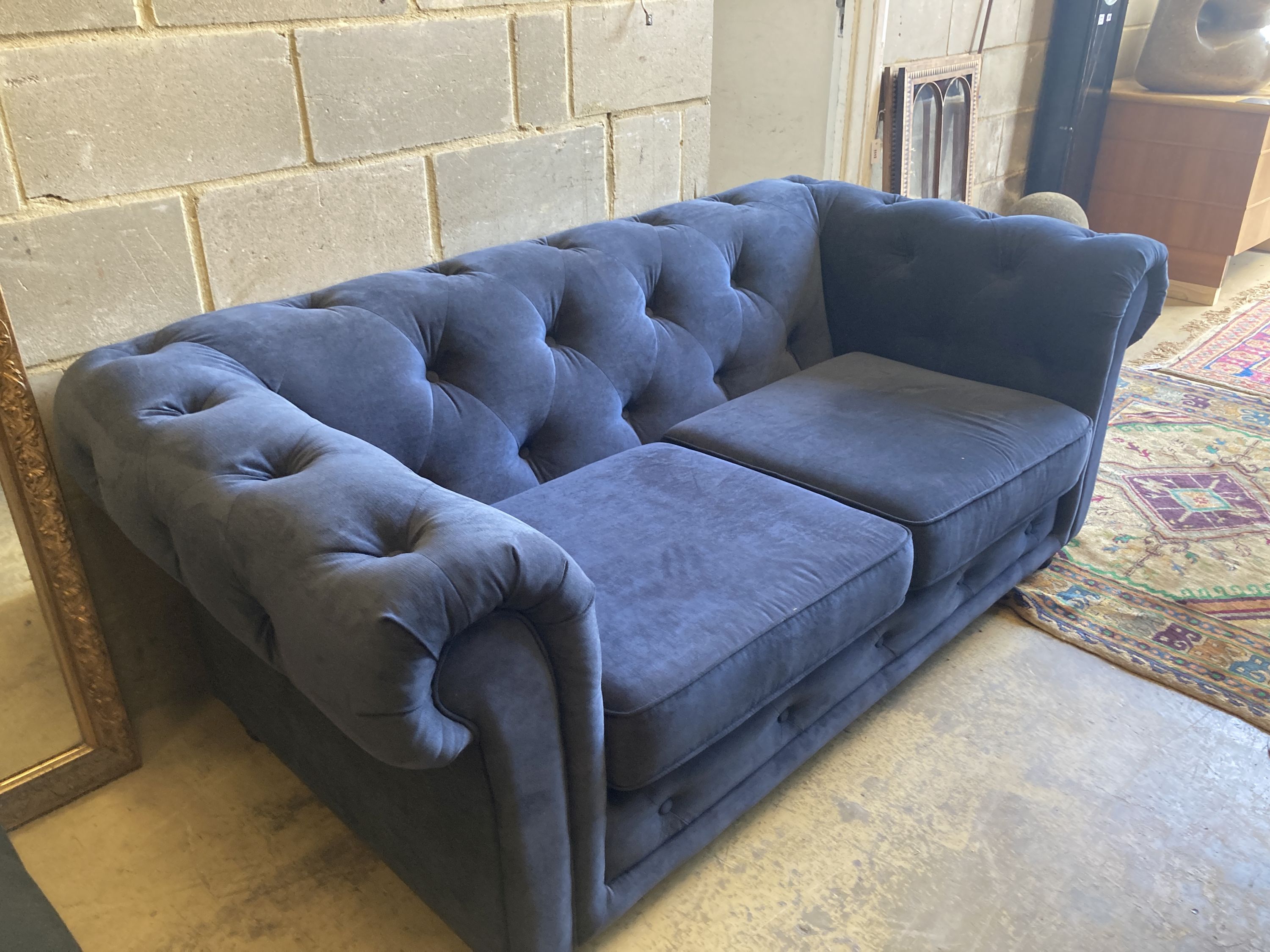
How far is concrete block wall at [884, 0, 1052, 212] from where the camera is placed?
3174 millimetres

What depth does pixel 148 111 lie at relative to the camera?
4.68 feet

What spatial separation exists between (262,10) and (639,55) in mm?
858

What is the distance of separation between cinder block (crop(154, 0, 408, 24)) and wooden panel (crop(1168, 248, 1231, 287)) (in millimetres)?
3358

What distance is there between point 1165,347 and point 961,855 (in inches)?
103

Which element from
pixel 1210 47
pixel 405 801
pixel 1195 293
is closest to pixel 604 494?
pixel 405 801

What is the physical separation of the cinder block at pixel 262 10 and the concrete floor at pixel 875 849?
1.13 m

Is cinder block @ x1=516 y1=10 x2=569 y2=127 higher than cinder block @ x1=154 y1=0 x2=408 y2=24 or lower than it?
lower

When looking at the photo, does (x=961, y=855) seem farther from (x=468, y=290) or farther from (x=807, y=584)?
(x=468, y=290)

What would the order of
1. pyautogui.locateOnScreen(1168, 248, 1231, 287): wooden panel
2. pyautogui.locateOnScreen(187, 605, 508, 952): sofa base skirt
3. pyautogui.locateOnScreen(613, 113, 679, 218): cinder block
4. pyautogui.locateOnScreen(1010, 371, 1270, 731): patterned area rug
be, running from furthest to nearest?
pyautogui.locateOnScreen(1168, 248, 1231, 287): wooden panel, pyautogui.locateOnScreen(613, 113, 679, 218): cinder block, pyautogui.locateOnScreen(1010, 371, 1270, 731): patterned area rug, pyautogui.locateOnScreen(187, 605, 508, 952): sofa base skirt

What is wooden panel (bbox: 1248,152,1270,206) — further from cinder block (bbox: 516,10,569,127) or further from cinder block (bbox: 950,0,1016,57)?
cinder block (bbox: 516,10,569,127)

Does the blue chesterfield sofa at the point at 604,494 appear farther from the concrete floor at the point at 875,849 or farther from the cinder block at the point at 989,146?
the cinder block at the point at 989,146

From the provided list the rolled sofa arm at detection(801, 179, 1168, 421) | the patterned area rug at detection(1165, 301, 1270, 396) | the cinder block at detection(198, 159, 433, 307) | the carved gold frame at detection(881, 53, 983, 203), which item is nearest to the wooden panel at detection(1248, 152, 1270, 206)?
the patterned area rug at detection(1165, 301, 1270, 396)

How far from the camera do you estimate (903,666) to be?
Result: 1709 millimetres

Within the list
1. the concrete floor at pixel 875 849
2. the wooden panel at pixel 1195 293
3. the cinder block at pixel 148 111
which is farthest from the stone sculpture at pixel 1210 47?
the cinder block at pixel 148 111
